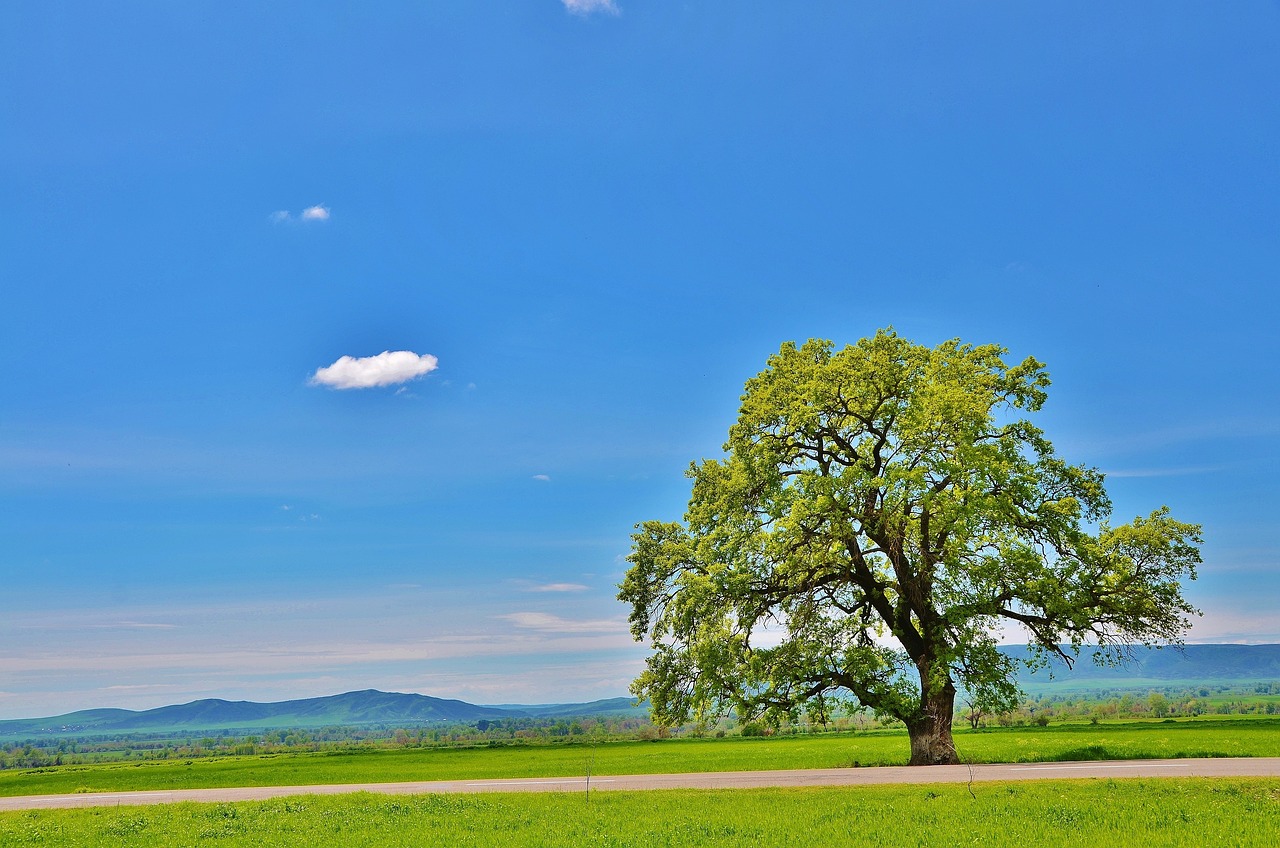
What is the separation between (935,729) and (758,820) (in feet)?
50.1

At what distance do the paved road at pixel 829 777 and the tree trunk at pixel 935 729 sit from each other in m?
1.83

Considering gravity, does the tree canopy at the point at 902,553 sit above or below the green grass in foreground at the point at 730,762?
above

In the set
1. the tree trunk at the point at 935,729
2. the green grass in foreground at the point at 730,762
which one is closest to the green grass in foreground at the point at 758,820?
the tree trunk at the point at 935,729

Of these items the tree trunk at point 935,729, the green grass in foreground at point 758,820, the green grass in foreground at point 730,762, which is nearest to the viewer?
the green grass in foreground at point 758,820

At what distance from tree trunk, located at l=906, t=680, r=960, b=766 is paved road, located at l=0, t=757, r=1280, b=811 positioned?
1833 millimetres

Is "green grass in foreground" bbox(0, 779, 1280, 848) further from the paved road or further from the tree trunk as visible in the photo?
the tree trunk

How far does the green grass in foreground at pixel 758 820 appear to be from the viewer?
1612 centimetres

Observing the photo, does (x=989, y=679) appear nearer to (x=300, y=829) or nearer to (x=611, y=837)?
(x=611, y=837)

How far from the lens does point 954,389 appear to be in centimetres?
3130

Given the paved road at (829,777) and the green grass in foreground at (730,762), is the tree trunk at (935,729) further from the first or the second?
the paved road at (829,777)

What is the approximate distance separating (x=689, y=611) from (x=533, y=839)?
16532mm

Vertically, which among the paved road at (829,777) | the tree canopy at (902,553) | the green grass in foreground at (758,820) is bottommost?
the paved road at (829,777)

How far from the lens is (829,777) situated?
27.5 m

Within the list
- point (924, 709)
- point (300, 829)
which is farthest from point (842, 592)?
point (300, 829)
